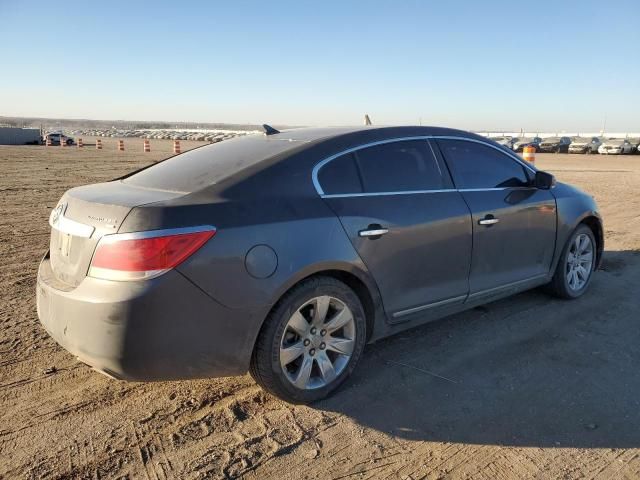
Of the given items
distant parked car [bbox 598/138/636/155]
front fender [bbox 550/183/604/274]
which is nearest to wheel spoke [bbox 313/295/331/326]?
front fender [bbox 550/183/604/274]

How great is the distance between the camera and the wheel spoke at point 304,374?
10.4 ft

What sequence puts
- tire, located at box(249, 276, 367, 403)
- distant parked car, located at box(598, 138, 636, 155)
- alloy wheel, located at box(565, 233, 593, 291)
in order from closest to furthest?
tire, located at box(249, 276, 367, 403) → alloy wheel, located at box(565, 233, 593, 291) → distant parked car, located at box(598, 138, 636, 155)

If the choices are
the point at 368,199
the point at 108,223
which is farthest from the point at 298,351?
the point at 108,223

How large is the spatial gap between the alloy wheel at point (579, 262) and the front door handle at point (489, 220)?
132 cm

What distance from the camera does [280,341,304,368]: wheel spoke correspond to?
309 centimetres

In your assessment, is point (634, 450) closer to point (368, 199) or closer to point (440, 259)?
point (440, 259)

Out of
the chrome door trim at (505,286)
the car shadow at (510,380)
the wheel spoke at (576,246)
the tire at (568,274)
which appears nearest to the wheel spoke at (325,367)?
the car shadow at (510,380)

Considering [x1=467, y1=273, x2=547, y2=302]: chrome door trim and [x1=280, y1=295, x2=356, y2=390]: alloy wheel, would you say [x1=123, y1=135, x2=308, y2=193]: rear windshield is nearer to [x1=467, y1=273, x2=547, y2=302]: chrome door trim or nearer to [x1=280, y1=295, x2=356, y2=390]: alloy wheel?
[x1=280, y1=295, x2=356, y2=390]: alloy wheel

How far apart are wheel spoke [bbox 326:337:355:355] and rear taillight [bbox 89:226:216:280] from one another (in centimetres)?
107

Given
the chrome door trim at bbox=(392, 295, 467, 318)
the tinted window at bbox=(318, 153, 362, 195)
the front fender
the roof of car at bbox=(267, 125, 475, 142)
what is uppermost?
the roof of car at bbox=(267, 125, 475, 142)

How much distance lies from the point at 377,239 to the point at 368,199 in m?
0.27

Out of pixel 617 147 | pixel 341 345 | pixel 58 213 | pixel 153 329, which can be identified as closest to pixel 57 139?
pixel 617 147

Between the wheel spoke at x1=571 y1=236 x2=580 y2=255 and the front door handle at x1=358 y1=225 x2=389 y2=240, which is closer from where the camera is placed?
the front door handle at x1=358 y1=225 x2=389 y2=240

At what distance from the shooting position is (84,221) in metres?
2.92
